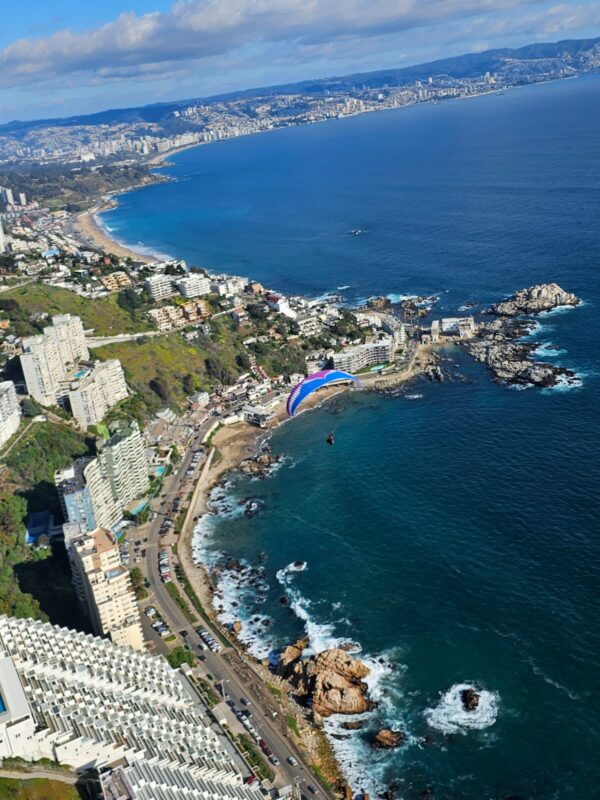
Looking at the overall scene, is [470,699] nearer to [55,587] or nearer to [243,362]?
[55,587]

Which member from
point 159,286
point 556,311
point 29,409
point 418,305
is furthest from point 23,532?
point 556,311

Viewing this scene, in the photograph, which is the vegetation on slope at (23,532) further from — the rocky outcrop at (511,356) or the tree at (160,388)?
the rocky outcrop at (511,356)

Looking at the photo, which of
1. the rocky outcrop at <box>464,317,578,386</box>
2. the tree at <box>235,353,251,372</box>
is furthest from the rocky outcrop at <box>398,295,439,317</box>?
the tree at <box>235,353,251,372</box>

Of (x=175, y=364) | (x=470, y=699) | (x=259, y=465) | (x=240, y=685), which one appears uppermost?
(x=175, y=364)

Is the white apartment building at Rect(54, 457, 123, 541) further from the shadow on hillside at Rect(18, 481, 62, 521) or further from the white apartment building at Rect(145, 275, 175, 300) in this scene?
the white apartment building at Rect(145, 275, 175, 300)

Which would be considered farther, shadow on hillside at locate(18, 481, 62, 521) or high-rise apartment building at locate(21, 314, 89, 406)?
high-rise apartment building at locate(21, 314, 89, 406)

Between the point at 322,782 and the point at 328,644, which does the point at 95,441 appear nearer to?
the point at 328,644
